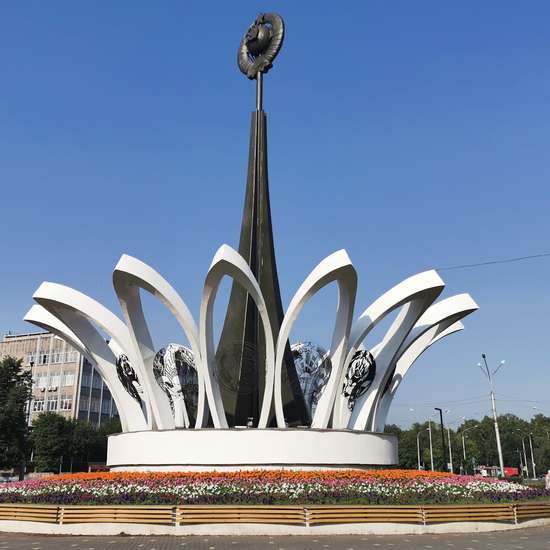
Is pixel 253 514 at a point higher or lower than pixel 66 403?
lower

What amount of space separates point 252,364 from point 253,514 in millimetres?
10219

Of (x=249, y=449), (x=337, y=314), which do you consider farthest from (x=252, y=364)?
(x=249, y=449)

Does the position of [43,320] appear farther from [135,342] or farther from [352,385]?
[352,385]

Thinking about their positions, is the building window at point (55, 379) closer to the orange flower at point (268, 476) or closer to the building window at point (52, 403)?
the building window at point (52, 403)

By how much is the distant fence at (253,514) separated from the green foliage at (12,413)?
26374mm

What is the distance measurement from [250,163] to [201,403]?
1083 centimetres

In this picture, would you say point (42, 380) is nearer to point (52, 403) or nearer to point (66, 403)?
point (52, 403)

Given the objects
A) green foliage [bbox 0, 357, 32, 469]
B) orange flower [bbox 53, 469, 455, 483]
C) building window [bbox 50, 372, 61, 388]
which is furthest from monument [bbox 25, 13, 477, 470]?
building window [bbox 50, 372, 61, 388]

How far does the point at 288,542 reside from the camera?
1070 centimetres

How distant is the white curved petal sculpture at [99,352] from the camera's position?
2108cm

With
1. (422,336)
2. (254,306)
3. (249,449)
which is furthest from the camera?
(422,336)

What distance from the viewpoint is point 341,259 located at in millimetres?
17953

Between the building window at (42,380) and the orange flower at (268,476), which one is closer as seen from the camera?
the orange flower at (268,476)

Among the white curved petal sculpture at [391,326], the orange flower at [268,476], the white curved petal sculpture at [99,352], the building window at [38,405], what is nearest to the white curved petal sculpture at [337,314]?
the white curved petal sculpture at [391,326]
